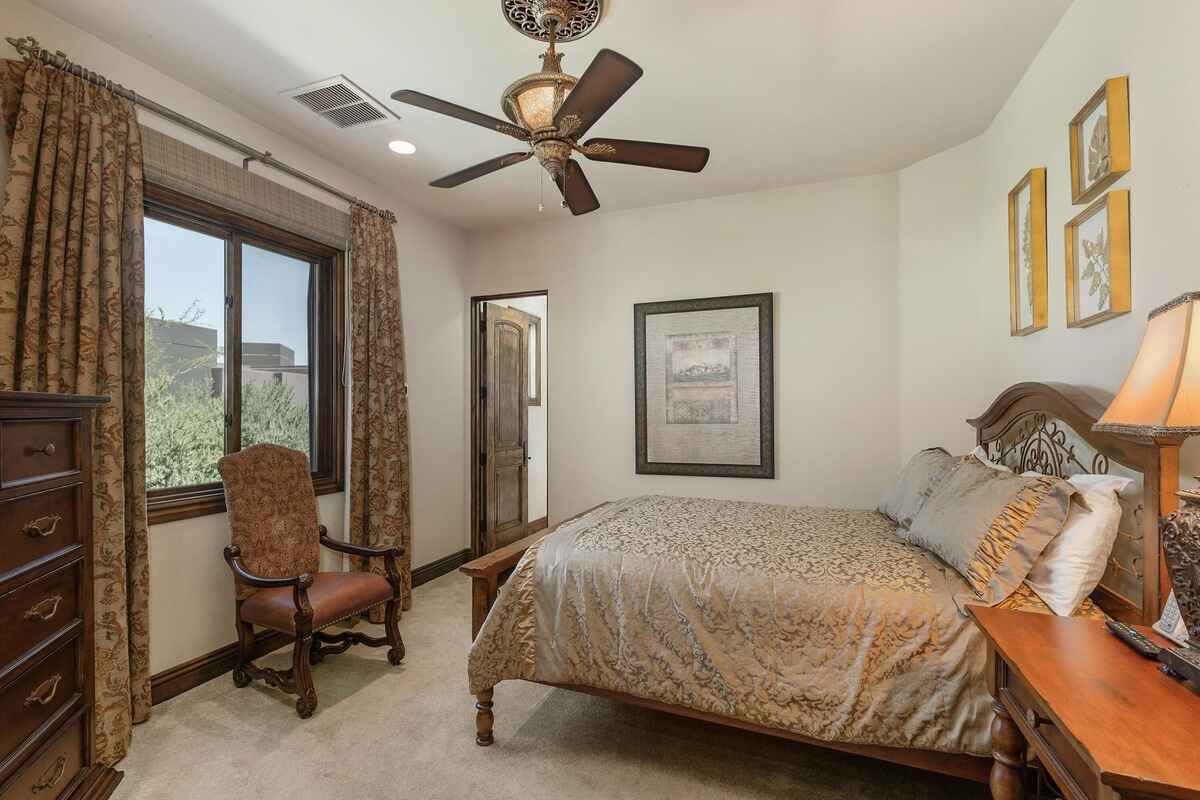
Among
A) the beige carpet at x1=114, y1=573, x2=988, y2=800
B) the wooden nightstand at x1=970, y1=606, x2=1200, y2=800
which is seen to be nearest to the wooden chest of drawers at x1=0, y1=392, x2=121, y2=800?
the beige carpet at x1=114, y1=573, x2=988, y2=800

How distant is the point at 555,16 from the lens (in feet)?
6.45

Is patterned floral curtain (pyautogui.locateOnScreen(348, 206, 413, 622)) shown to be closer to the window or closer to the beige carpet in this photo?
the window

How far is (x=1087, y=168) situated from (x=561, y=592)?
2.43 m

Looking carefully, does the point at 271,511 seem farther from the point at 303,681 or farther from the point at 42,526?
the point at 42,526

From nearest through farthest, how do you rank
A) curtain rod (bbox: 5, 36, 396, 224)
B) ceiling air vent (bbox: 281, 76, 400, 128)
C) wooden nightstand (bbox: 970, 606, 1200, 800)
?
wooden nightstand (bbox: 970, 606, 1200, 800) → curtain rod (bbox: 5, 36, 396, 224) → ceiling air vent (bbox: 281, 76, 400, 128)

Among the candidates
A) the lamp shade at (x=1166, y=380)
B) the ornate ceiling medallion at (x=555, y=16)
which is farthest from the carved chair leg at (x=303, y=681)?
the lamp shade at (x=1166, y=380)

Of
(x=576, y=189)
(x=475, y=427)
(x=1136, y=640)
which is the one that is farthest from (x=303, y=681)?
(x=1136, y=640)

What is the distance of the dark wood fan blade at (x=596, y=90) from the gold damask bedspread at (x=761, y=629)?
153 centimetres

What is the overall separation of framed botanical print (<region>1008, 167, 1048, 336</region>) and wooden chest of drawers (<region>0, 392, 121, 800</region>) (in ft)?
11.3

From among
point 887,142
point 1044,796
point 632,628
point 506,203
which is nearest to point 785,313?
point 887,142

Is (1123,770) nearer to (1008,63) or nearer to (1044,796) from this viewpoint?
(1044,796)

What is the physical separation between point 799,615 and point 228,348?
9.93ft

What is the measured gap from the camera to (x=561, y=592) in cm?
213

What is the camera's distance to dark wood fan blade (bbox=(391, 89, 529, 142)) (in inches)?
69.4
